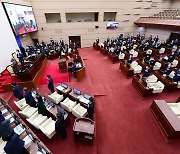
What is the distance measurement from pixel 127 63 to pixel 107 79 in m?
1.75

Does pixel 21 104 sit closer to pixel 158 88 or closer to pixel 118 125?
pixel 118 125

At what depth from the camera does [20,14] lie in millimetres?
9016

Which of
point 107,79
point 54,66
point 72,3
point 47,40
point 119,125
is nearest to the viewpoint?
point 119,125

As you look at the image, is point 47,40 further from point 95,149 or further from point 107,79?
point 95,149

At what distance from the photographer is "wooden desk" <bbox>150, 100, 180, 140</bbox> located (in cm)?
379

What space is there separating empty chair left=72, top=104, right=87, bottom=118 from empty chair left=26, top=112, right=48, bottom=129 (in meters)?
0.99

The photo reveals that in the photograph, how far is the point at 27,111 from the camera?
14.0 ft

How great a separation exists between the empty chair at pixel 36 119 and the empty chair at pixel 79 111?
0.99 metres

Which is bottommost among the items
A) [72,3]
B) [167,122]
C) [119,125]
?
[119,125]

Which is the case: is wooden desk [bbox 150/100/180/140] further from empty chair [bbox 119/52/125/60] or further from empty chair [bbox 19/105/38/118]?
empty chair [bbox 119/52/125/60]

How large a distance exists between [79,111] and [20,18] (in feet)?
29.0

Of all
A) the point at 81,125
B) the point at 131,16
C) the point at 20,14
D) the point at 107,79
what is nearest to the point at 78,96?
the point at 81,125

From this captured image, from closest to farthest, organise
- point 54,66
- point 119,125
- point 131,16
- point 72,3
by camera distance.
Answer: point 119,125
point 54,66
point 72,3
point 131,16

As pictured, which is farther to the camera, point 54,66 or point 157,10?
point 157,10
